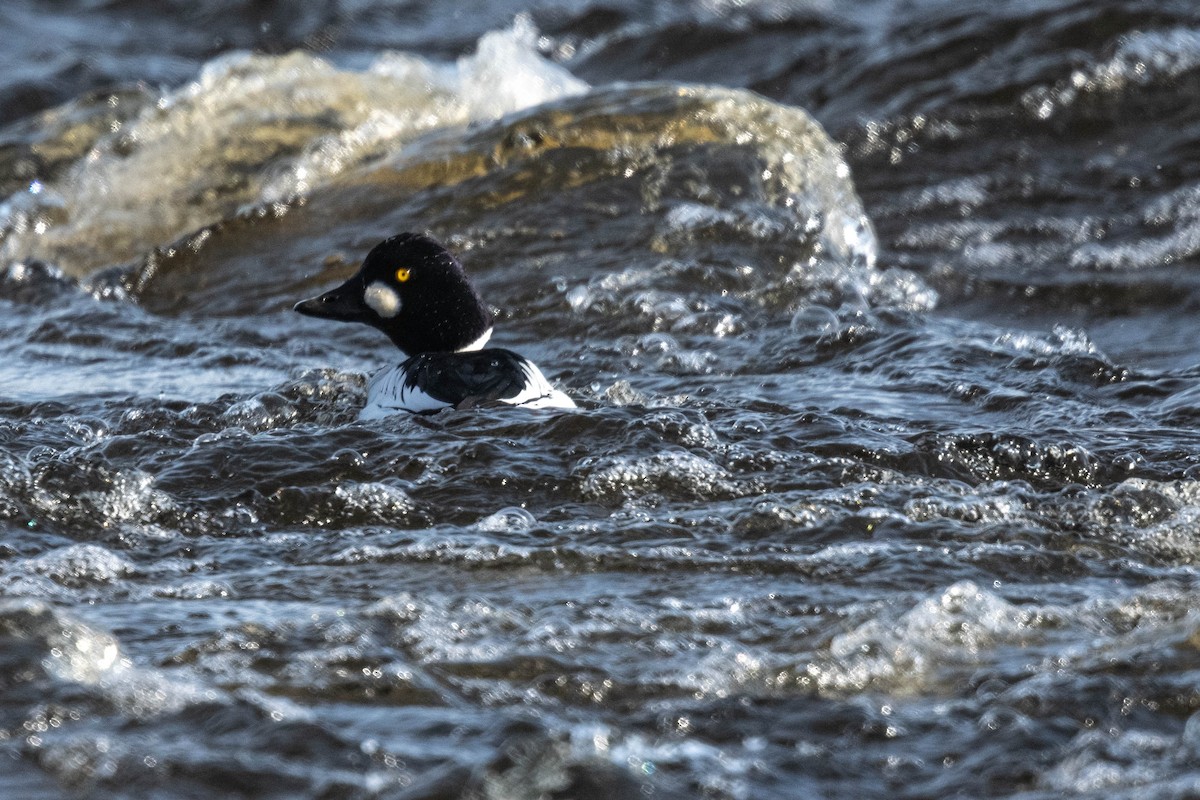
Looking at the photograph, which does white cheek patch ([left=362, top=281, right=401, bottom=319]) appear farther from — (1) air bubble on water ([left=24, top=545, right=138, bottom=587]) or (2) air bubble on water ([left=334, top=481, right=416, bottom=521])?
(1) air bubble on water ([left=24, top=545, right=138, bottom=587])

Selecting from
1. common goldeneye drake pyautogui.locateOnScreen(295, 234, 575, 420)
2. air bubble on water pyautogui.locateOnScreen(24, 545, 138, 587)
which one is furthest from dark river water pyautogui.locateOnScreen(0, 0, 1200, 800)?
common goldeneye drake pyautogui.locateOnScreen(295, 234, 575, 420)

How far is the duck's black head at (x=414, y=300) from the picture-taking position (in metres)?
5.49

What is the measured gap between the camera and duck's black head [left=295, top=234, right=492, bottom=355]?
549cm

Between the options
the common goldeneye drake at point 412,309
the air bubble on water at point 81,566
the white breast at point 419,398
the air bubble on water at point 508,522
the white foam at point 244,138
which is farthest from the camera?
the white foam at point 244,138

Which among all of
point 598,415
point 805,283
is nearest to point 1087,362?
point 805,283

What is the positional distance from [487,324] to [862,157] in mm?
3734

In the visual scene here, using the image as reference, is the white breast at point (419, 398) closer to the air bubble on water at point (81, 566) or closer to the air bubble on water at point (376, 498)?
the air bubble on water at point (376, 498)

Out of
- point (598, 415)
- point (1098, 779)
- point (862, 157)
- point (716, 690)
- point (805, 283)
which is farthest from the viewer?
point (862, 157)

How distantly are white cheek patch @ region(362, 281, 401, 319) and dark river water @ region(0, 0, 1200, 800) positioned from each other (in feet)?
1.10

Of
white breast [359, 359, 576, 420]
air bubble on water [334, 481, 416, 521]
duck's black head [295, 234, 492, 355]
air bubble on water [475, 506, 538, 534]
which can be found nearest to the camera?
air bubble on water [475, 506, 538, 534]

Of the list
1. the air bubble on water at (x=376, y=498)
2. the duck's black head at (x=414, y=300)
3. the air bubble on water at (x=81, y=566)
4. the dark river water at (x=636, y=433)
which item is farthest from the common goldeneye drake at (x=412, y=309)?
the air bubble on water at (x=81, y=566)

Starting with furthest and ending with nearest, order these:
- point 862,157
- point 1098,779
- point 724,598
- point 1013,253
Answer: point 862,157 → point 1013,253 → point 724,598 → point 1098,779

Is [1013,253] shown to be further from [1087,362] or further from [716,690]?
[716,690]

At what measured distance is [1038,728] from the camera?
295 centimetres
